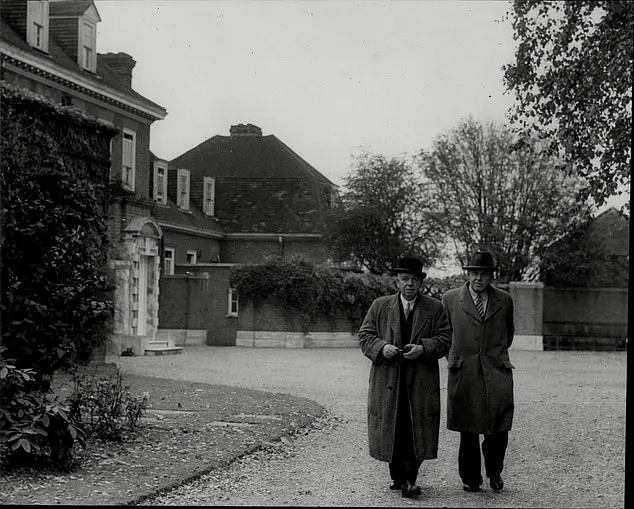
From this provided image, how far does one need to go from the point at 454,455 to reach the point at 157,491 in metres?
3.46

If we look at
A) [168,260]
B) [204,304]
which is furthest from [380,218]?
[204,304]

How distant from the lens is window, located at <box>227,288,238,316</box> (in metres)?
26.5

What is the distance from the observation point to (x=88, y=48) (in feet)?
27.5

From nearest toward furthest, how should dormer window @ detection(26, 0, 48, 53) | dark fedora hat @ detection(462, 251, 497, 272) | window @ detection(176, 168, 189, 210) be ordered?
dark fedora hat @ detection(462, 251, 497, 272) < dormer window @ detection(26, 0, 48, 53) < window @ detection(176, 168, 189, 210)

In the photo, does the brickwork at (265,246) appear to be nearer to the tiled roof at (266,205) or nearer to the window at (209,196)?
the tiled roof at (266,205)

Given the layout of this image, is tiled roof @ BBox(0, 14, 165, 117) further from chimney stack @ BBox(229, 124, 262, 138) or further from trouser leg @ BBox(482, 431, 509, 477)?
trouser leg @ BBox(482, 431, 509, 477)

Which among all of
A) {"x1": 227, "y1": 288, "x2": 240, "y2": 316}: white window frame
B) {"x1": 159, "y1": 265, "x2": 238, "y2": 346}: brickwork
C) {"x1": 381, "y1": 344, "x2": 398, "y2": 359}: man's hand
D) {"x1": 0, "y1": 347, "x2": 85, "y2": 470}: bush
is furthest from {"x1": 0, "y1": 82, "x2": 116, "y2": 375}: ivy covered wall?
{"x1": 227, "y1": 288, "x2": 240, "y2": 316}: white window frame

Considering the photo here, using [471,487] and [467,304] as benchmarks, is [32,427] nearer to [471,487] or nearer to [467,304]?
[471,487]

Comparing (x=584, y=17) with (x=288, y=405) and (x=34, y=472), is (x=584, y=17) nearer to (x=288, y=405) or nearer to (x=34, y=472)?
(x=34, y=472)

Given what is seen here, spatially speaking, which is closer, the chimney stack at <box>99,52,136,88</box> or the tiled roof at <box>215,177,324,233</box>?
the chimney stack at <box>99,52,136,88</box>

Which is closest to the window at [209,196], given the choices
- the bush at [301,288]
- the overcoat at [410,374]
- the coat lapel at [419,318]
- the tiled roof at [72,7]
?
the tiled roof at [72,7]

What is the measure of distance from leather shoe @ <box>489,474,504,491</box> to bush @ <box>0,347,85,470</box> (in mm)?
3383

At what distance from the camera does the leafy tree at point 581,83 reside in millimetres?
6750

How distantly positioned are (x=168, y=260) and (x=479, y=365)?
55.6ft
